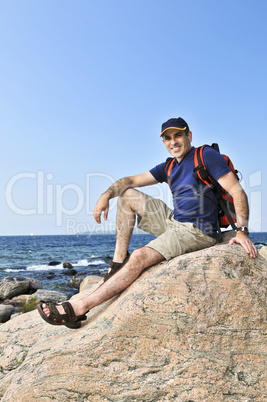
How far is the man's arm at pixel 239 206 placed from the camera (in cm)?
463

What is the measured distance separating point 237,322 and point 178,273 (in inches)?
36.5

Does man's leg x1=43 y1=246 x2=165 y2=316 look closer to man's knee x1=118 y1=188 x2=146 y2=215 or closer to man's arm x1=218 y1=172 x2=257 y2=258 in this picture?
man's knee x1=118 y1=188 x2=146 y2=215

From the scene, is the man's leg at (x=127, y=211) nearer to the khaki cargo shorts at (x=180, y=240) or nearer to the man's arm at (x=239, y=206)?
the khaki cargo shorts at (x=180, y=240)

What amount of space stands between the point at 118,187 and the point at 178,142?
133cm

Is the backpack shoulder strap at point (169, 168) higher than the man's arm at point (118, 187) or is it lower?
higher

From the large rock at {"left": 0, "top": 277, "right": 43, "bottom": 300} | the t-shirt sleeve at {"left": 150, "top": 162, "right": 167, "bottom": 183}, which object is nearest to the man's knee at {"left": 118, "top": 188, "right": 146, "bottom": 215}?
the t-shirt sleeve at {"left": 150, "top": 162, "right": 167, "bottom": 183}

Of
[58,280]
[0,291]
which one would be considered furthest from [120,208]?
[58,280]

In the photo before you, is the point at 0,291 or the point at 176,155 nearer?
the point at 176,155

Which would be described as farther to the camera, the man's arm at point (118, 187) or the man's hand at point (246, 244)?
the man's arm at point (118, 187)

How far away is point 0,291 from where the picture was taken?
56.5ft

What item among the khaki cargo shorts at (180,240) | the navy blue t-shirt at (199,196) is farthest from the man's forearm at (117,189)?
the khaki cargo shorts at (180,240)

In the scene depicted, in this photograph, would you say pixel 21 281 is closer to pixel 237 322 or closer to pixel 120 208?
pixel 120 208

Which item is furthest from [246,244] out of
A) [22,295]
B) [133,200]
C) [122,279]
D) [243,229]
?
[22,295]

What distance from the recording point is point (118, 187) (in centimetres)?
596
